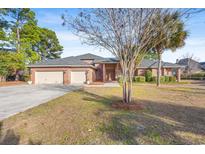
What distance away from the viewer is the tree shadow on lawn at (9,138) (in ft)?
13.1

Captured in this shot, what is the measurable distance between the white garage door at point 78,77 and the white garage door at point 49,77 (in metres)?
1.71

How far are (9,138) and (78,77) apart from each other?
806 inches

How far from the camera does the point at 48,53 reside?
4341 centimetres

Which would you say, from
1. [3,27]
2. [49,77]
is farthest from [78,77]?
[3,27]

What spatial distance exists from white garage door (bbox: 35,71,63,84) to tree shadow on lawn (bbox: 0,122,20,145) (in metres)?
20.0

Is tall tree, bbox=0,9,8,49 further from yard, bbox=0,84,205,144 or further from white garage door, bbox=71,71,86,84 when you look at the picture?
yard, bbox=0,84,205,144

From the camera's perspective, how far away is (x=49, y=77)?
962 inches

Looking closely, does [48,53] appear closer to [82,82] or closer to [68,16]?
[82,82]

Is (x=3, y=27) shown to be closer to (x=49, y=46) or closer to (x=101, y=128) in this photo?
(x=49, y=46)

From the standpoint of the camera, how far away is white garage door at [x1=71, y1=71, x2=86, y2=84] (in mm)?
24500

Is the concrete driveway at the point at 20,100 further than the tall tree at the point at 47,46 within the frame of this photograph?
No

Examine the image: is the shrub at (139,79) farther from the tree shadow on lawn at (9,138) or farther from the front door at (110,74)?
the tree shadow on lawn at (9,138)

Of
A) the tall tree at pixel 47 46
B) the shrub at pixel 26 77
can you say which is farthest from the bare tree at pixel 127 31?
the tall tree at pixel 47 46
